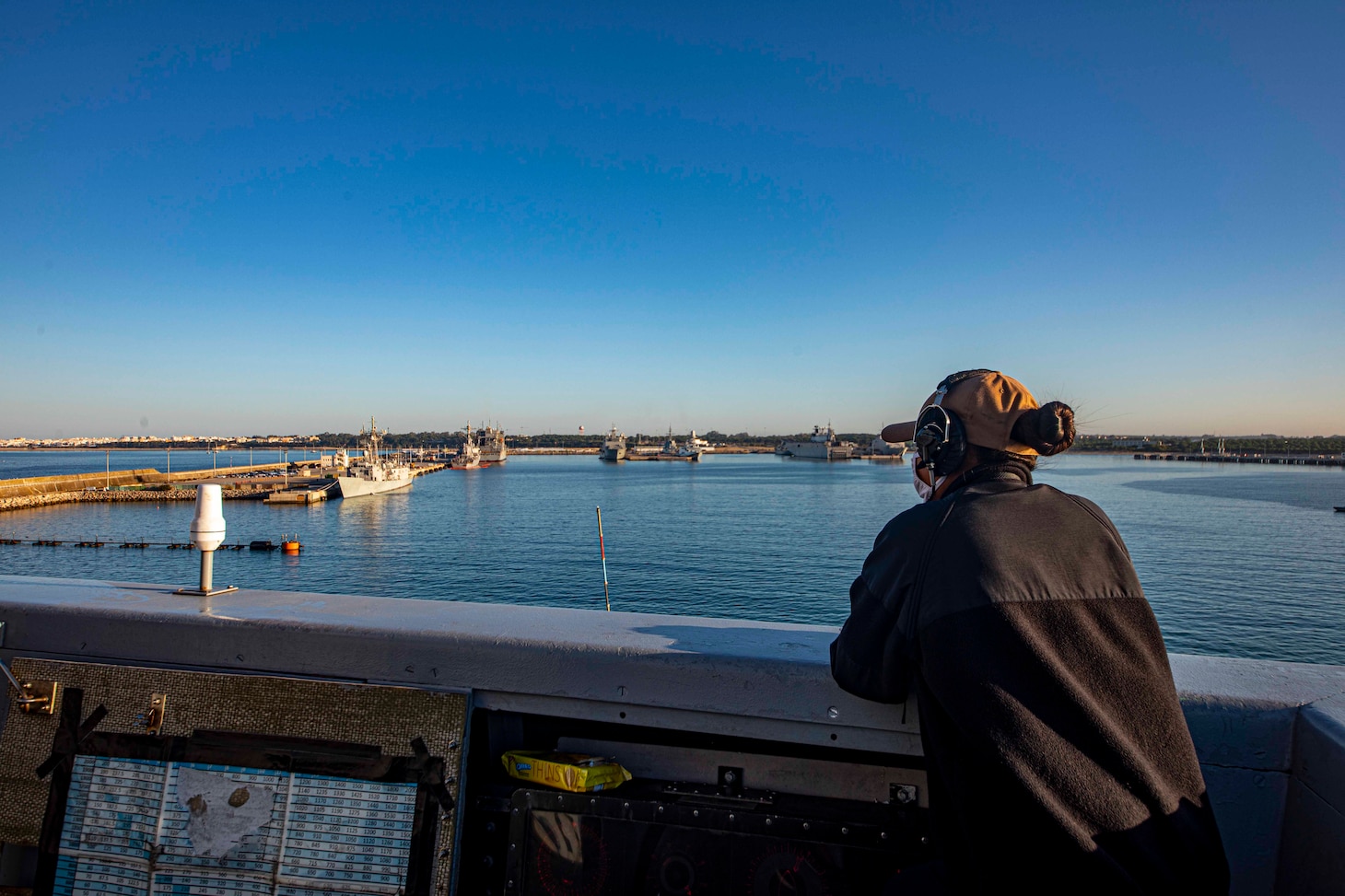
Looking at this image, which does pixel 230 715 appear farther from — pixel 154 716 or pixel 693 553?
pixel 693 553

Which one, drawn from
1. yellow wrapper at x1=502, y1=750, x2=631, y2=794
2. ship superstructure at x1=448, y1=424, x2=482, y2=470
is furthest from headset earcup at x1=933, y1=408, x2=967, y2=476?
ship superstructure at x1=448, y1=424, x2=482, y2=470

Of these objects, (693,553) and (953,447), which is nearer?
(953,447)

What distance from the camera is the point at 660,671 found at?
2102mm

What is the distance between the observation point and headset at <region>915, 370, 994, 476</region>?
176 centimetres

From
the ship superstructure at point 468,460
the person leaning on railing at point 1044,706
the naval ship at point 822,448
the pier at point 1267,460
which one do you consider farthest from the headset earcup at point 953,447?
the pier at point 1267,460

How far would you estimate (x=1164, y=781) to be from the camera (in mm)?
1346

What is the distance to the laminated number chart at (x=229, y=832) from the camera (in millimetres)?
2064

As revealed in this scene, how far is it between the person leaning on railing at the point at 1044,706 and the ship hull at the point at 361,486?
230 ft

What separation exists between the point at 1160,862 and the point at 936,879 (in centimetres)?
48

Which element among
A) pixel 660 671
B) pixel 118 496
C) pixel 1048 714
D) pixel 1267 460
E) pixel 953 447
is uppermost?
pixel 953 447

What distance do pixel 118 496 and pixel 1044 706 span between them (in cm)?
7732

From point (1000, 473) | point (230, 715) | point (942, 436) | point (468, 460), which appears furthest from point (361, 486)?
point (1000, 473)

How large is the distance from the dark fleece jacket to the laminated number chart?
157 centimetres

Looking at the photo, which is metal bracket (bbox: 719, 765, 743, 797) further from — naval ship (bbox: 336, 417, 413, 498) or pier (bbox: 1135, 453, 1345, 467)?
pier (bbox: 1135, 453, 1345, 467)
